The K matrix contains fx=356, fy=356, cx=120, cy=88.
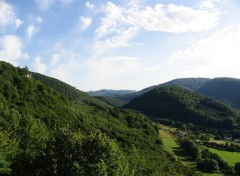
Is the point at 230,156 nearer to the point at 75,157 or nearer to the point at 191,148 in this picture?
the point at 191,148

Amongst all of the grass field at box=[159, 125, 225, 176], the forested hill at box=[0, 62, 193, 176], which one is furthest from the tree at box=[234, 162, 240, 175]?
the forested hill at box=[0, 62, 193, 176]

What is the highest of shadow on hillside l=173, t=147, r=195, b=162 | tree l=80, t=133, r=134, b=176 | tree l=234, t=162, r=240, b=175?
tree l=80, t=133, r=134, b=176

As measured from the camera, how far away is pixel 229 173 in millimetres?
127312

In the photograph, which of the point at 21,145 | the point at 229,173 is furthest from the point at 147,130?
the point at 21,145

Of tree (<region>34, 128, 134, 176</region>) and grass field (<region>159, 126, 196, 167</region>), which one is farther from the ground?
tree (<region>34, 128, 134, 176</region>)

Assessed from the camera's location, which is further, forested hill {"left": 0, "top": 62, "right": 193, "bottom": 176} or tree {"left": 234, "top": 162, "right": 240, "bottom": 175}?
tree {"left": 234, "top": 162, "right": 240, "bottom": 175}

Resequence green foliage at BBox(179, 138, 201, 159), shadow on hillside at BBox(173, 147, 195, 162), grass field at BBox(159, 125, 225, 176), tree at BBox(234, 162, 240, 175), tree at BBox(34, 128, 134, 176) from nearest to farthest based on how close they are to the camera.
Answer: tree at BBox(34, 128, 134, 176), tree at BBox(234, 162, 240, 175), grass field at BBox(159, 125, 225, 176), shadow on hillside at BBox(173, 147, 195, 162), green foliage at BBox(179, 138, 201, 159)

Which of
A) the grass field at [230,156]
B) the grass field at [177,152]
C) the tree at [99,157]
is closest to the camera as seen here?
the tree at [99,157]

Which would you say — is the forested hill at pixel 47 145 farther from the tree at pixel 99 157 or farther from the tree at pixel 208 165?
the tree at pixel 208 165

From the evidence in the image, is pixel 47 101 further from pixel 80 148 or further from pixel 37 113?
Answer: pixel 80 148

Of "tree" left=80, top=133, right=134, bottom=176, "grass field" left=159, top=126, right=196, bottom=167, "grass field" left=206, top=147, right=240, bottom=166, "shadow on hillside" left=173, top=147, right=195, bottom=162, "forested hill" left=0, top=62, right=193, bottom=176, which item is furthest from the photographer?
"grass field" left=206, top=147, right=240, bottom=166

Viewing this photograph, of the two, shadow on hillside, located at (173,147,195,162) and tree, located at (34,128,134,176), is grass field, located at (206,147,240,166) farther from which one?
tree, located at (34,128,134,176)

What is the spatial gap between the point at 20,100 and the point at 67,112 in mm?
17063

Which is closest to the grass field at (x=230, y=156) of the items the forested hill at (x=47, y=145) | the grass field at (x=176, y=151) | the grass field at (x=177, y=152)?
the grass field at (x=177, y=152)
